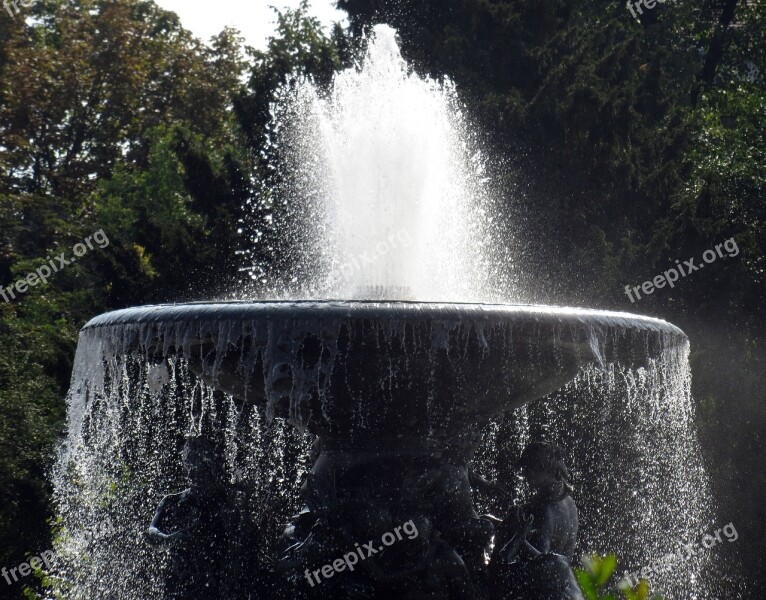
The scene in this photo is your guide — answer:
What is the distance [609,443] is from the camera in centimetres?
1617

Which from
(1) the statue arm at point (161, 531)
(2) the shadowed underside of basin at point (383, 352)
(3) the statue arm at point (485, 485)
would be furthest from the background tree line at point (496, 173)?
(2) the shadowed underside of basin at point (383, 352)

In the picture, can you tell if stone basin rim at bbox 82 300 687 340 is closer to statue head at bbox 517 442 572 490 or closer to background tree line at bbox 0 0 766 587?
statue head at bbox 517 442 572 490

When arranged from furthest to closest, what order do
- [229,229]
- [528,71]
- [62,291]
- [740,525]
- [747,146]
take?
1. [62,291]
2. [747,146]
3. [528,71]
4. [229,229]
5. [740,525]

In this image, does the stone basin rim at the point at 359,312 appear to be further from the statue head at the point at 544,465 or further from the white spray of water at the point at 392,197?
the white spray of water at the point at 392,197

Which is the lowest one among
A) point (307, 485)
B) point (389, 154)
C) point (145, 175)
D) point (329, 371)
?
point (307, 485)

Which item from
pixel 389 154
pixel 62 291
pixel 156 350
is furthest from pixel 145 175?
pixel 156 350

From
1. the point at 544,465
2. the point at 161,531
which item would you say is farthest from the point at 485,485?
the point at 161,531

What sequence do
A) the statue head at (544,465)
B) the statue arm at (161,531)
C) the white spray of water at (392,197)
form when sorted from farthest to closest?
1. the white spray of water at (392,197)
2. the statue head at (544,465)
3. the statue arm at (161,531)

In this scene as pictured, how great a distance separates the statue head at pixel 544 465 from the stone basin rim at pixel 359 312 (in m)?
1.17

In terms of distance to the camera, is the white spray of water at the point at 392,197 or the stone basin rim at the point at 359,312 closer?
the stone basin rim at the point at 359,312

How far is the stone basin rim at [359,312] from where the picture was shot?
7.04m

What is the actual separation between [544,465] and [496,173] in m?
11.3

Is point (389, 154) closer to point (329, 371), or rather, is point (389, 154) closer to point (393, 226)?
point (393, 226)

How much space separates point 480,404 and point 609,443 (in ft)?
27.3
